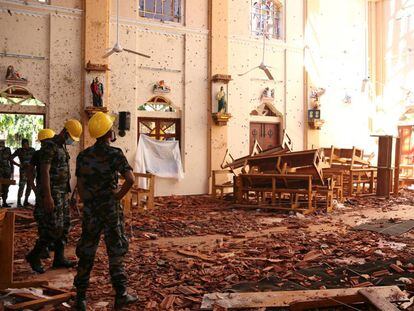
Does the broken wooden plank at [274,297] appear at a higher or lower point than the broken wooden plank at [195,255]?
higher

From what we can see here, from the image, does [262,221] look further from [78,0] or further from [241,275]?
[78,0]

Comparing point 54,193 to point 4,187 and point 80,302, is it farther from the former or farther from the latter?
point 4,187

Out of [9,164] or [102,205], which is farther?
[9,164]

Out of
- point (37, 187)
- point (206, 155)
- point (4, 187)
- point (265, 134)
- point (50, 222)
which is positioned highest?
point (265, 134)

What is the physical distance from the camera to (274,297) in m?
4.49

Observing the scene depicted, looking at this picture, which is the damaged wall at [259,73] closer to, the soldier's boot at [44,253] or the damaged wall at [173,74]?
the damaged wall at [173,74]

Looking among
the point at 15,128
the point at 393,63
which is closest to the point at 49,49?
the point at 15,128

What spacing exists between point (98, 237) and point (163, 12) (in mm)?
12490

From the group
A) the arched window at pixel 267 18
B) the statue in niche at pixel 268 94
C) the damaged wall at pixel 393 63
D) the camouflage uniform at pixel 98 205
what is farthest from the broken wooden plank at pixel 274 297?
the damaged wall at pixel 393 63

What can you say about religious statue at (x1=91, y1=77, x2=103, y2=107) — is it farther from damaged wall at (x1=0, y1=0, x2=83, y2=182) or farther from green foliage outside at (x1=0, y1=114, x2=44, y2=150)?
green foliage outside at (x1=0, y1=114, x2=44, y2=150)

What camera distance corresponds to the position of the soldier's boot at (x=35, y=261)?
217 inches

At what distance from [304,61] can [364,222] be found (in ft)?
32.7

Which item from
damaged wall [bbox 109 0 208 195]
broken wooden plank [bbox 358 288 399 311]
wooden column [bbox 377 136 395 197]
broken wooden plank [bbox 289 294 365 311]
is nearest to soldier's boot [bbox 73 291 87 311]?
broken wooden plank [bbox 289 294 365 311]

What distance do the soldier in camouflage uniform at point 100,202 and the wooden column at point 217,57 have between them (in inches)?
442
